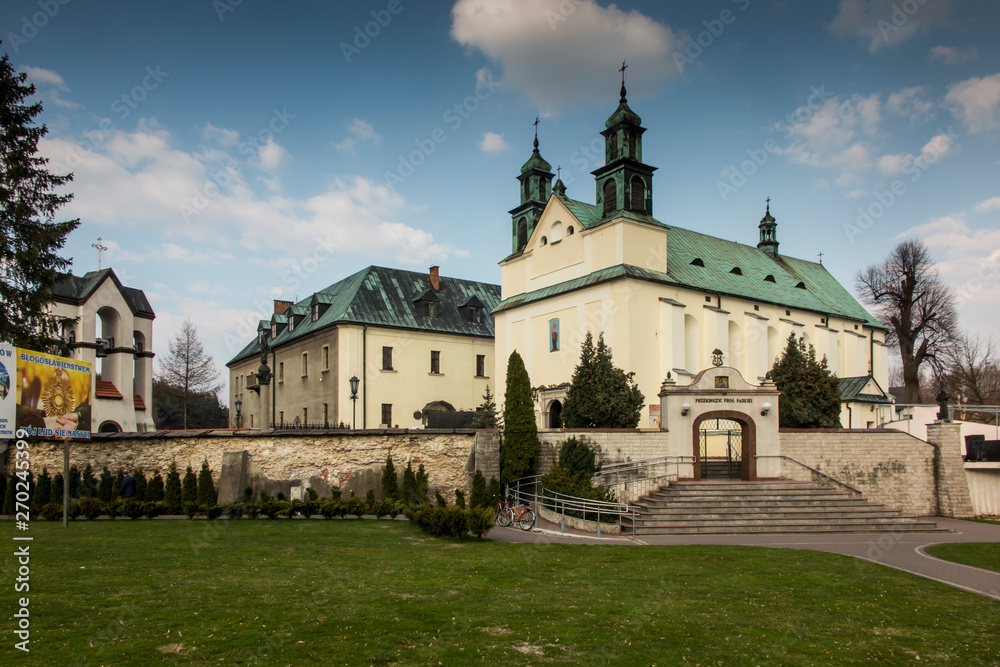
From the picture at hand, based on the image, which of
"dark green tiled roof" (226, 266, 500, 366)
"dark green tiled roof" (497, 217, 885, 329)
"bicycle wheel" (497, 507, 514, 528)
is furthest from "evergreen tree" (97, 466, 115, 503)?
"dark green tiled roof" (497, 217, 885, 329)

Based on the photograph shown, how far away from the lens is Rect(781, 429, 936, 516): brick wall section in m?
24.7

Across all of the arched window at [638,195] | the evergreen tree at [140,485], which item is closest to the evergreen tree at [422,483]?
the evergreen tree at [140,485]

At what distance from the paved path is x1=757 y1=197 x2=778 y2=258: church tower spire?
105ft

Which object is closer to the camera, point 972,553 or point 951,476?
point 972,553

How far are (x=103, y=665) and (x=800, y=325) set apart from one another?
134ft

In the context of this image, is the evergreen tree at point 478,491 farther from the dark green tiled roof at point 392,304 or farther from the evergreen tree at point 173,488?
the dark green tiled roof at point 392,304

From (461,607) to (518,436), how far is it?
49.3 feet

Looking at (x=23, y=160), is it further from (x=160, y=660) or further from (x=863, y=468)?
(x=863, y=468)

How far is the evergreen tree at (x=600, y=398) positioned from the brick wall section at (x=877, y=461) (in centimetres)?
545

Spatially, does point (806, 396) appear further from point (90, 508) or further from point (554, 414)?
point (90, 508)

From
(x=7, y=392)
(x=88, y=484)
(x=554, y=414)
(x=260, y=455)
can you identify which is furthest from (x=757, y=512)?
(x=88, y=484)

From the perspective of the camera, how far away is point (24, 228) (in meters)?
20.0

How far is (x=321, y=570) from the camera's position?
11.2 metres

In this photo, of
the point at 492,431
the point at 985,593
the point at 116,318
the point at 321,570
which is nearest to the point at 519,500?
the point at 492,431
